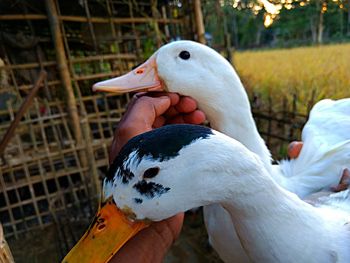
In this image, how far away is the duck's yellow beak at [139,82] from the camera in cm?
135

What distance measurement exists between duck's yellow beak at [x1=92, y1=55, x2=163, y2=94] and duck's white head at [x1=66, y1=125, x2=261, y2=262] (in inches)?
27.6

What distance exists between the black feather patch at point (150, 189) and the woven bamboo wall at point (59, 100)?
2.36 m

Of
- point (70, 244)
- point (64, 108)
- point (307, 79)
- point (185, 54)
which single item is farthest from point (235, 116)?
point (307, 79)

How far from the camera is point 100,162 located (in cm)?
352

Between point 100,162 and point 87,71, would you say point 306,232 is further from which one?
point 87,71

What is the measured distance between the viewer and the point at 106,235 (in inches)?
28.5

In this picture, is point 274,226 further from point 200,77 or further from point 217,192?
point 200,77

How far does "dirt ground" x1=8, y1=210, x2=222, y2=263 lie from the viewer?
8.87 ft

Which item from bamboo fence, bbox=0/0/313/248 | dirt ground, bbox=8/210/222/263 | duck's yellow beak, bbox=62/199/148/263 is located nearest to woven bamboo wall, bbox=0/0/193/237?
bamboo fence, bbox=0/0/313/248

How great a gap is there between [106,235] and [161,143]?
0.25 meters

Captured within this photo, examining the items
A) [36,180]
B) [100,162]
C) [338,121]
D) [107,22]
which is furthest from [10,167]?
[338,121]

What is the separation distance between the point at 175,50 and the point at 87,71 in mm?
2990

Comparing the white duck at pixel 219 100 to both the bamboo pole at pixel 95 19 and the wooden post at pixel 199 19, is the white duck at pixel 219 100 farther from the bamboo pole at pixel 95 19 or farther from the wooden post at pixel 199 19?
the wooden post at pixel 199 19

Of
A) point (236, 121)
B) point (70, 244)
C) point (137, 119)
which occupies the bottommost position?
point (70, 244)
